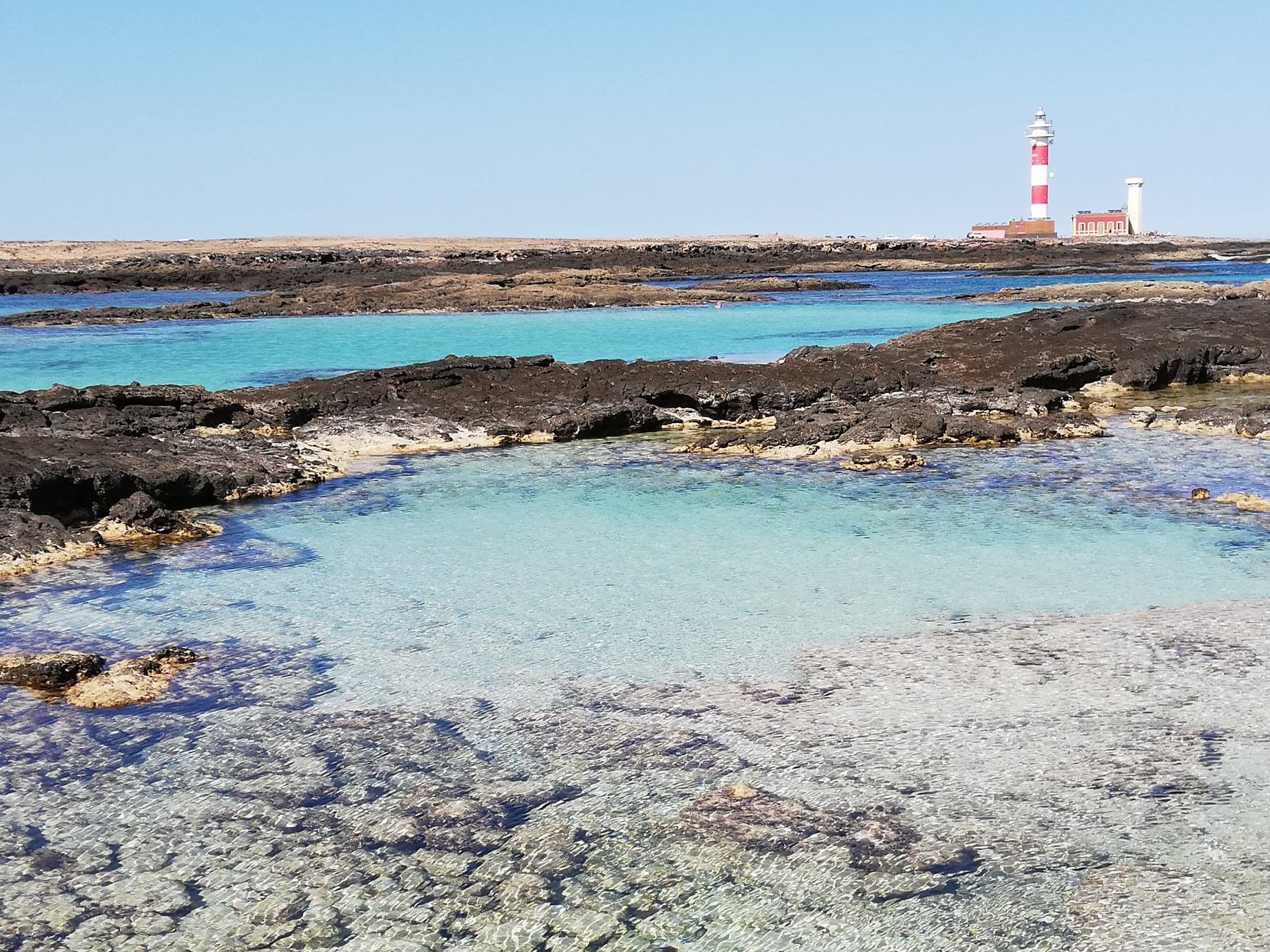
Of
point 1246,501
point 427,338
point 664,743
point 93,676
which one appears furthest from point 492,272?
point 664,743

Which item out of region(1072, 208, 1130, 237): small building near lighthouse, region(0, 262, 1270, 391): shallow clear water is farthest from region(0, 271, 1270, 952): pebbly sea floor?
region(1072, 208, 1130, 237): small building near lighthouse

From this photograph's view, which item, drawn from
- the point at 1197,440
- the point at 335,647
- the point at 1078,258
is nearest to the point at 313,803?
the point at 335,647

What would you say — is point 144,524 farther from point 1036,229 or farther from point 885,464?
point 1036,229

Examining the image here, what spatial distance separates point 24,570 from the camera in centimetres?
832

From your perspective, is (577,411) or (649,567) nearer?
(649,567)

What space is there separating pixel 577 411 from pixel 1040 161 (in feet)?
301

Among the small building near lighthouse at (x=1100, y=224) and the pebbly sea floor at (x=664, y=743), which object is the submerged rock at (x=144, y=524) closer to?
the pebbly sea floor at (x=664, y=743)

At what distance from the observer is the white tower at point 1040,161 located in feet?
316

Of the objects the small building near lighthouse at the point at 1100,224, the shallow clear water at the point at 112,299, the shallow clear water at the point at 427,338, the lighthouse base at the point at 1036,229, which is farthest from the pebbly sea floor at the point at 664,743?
the small building near lighthouse at the point at 1100,224

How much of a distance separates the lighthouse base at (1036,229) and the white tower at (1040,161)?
530mm

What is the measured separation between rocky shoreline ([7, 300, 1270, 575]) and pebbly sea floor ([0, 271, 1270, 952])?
1.68m

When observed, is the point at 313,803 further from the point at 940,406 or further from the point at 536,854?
the point at 940,406

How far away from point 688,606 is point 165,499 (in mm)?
5487

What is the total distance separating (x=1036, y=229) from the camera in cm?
9819
